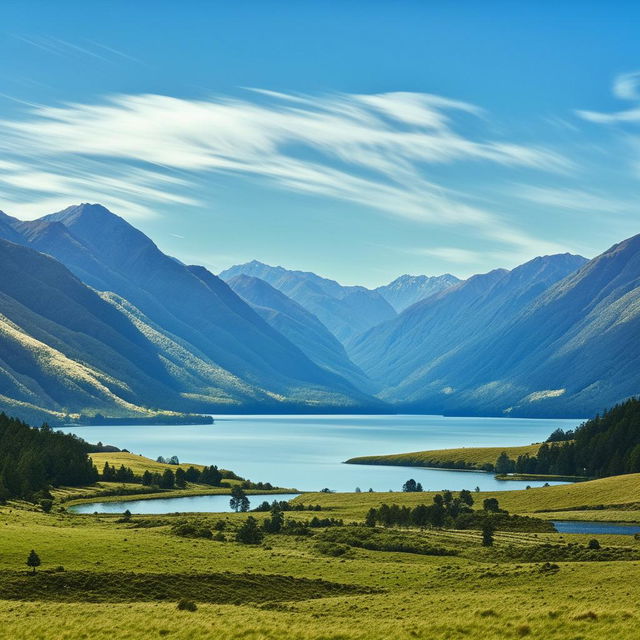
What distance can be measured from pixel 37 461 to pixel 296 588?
93.0 metres

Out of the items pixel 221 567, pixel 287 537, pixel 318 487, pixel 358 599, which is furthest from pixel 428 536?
pixel 318 487

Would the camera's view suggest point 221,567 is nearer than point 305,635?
No

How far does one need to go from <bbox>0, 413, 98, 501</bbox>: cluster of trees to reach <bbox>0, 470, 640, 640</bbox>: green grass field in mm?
34456

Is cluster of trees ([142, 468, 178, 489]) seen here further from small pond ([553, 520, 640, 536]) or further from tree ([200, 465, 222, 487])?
small pond ([553, 520, 640, 536])

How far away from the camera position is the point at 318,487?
650 ft

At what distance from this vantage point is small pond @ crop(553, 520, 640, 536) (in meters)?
101

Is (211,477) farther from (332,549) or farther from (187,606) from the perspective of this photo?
(187,606)

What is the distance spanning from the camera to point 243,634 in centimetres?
4050

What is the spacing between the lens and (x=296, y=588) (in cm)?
6112

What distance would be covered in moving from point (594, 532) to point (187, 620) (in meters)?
67.6

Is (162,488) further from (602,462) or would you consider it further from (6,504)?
(602,462)

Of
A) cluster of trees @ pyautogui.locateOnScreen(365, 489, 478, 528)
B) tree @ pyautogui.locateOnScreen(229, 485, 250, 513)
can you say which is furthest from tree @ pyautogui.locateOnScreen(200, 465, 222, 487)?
cluster of trees @ pyautogui.locateOnScreen(365, 489, 478, 528)

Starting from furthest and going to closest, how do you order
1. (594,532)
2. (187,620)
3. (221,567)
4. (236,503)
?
(236,503) < (594,532) < (221,567) < (187,620)

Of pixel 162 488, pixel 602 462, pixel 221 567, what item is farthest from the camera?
pixel 602 462
